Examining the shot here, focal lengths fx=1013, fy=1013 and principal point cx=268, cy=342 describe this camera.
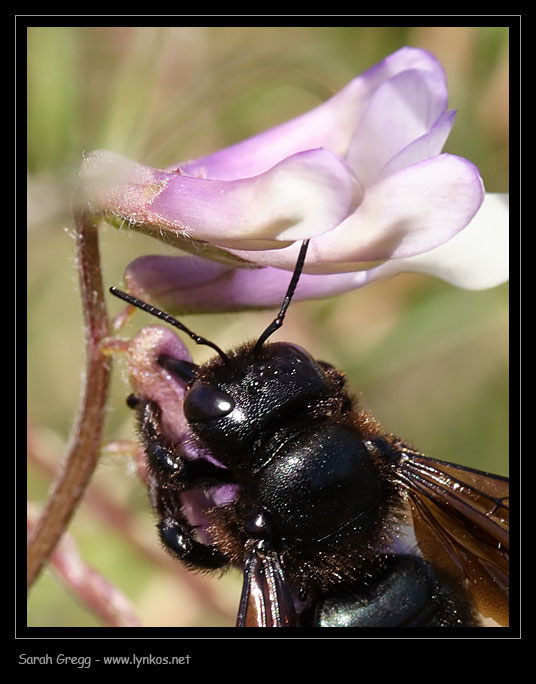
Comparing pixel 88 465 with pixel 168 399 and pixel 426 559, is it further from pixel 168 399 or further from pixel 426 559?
pixel 426 559

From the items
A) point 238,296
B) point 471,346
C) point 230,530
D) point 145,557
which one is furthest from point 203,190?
point 471,346

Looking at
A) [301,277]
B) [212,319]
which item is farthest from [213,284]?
[212,319]

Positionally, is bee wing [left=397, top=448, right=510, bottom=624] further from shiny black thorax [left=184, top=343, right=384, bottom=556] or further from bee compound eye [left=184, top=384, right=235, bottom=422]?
bee compound eye [left=184, top=384, right=235, bottom=422]

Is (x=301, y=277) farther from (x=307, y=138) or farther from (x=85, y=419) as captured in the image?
(x=85, y=419)

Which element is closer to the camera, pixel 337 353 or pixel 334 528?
pixel 334 528

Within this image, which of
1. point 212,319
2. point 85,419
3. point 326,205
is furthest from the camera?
point 212,319

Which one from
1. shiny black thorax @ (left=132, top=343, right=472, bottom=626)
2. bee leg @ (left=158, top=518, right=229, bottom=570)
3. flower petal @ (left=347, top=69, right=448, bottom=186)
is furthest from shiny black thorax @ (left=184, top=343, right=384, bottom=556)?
flower petal @ (left=347, top=69, right=448, bottom=186)

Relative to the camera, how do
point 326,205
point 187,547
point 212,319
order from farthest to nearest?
point 212,319, point 187,547, point 326,205
